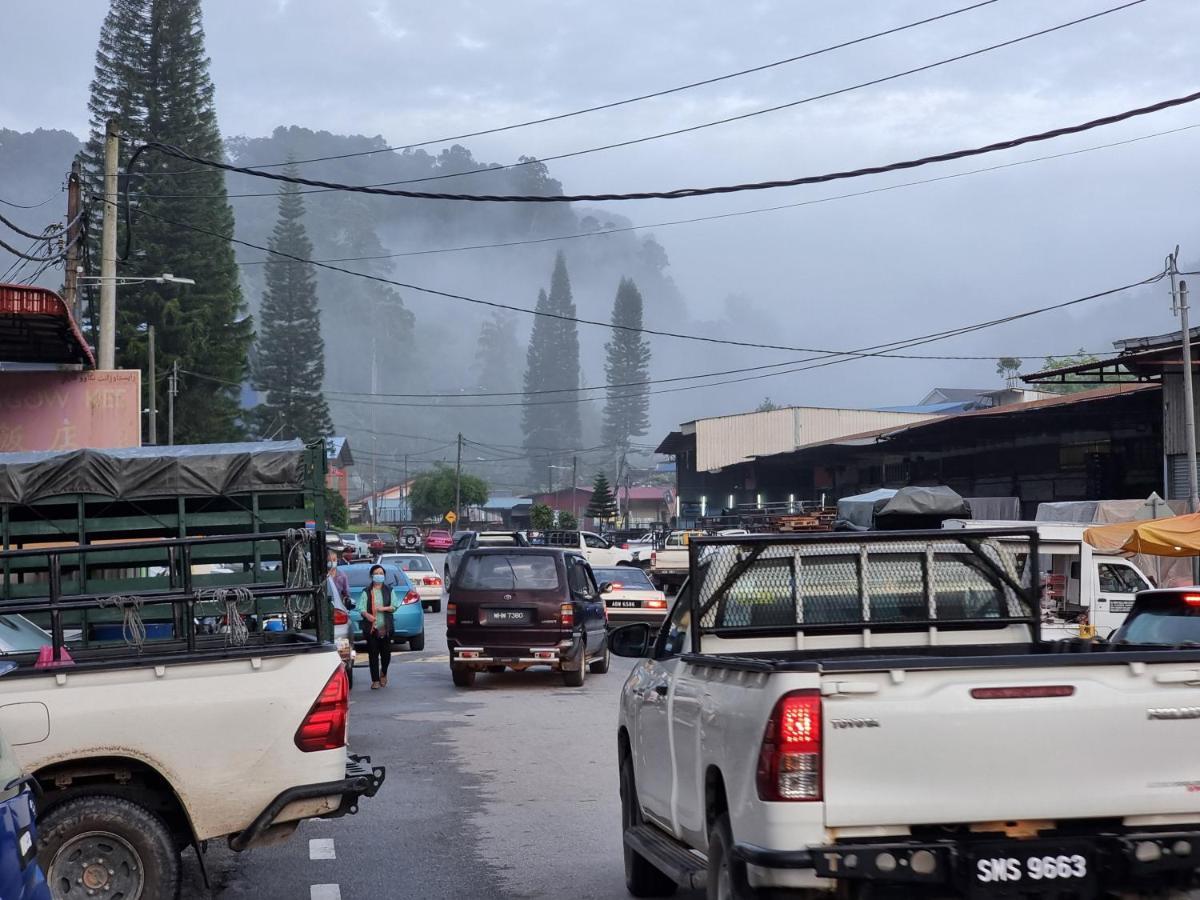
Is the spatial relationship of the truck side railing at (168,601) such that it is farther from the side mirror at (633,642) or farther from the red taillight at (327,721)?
the side mirror at (633,642)

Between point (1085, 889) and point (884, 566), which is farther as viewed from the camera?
point (884, 566)

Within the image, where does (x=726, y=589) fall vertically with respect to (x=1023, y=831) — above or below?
above

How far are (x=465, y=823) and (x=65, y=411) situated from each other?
20049mm

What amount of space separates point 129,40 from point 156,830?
2644 inches

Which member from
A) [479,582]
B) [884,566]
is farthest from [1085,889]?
[479,582]

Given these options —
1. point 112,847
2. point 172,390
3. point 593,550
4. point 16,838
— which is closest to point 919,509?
point 112,847

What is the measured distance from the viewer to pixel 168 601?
731 cm

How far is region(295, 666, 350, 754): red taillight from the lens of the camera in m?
7.13

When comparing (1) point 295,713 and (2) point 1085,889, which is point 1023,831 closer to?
(2) point 1085,889

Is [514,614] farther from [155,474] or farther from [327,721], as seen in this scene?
[327,721]

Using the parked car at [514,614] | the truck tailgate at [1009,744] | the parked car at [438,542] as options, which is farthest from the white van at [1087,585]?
the parked car at [438,542]

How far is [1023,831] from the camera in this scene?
17.5 feet

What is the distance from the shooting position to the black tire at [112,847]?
684 cm

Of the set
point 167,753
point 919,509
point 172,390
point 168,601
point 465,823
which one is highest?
point 172,390
